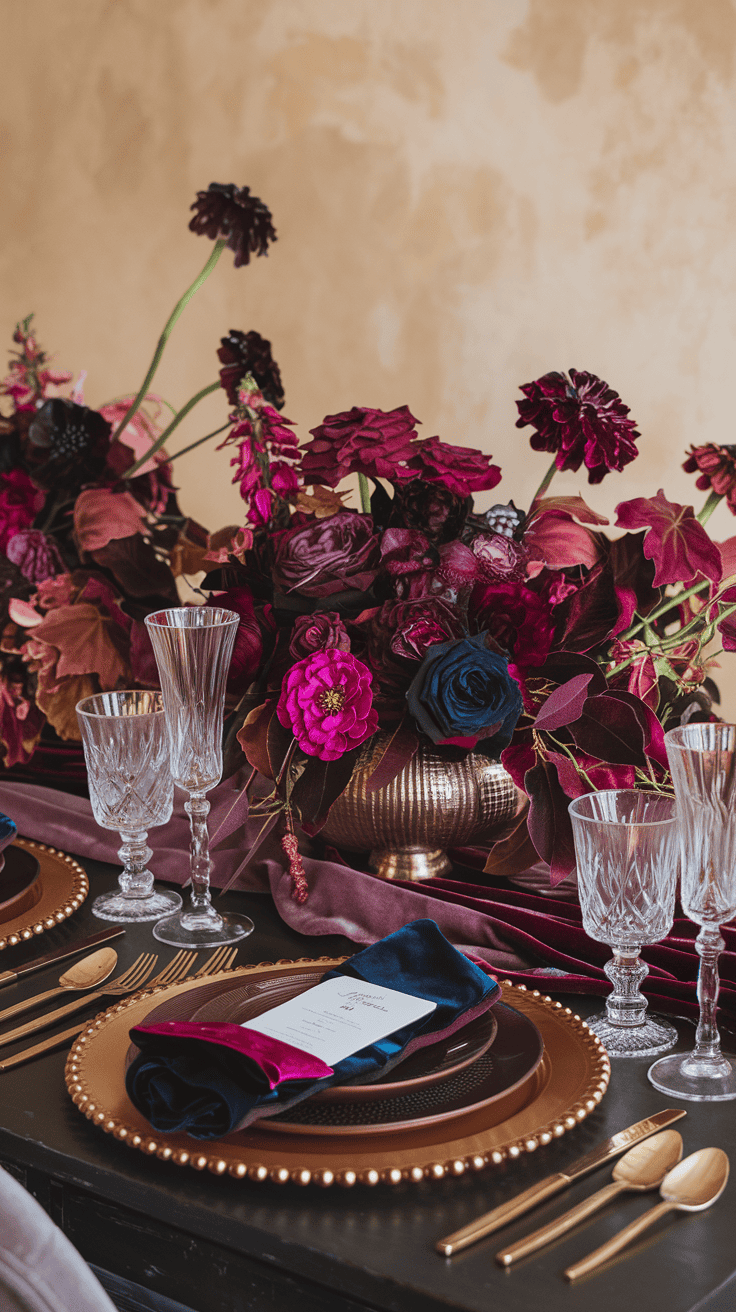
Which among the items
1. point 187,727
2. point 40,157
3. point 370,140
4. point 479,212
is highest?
point 40,157

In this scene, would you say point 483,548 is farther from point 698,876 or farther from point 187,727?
point 698,876

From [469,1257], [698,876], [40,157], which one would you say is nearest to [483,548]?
[698,876]

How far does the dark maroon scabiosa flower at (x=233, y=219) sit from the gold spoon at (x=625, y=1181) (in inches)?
49.0

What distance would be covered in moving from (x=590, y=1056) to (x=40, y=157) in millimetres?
2746

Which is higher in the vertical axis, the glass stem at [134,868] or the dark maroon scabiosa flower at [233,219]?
the dark maroon scabiosa flower at [233,219]

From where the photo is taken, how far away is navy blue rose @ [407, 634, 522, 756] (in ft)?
3.67

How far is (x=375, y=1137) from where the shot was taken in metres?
0.80

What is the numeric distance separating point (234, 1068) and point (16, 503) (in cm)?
112

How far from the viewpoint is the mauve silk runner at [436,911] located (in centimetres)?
108

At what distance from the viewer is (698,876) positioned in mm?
885

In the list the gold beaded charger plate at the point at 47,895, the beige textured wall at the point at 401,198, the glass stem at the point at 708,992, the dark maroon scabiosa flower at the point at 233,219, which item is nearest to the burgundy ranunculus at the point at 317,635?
the gold beaded charger plate at the point at 47,895

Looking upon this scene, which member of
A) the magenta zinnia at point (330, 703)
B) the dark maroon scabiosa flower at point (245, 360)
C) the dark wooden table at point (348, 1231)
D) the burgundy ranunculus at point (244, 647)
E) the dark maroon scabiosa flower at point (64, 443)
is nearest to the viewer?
the dark wooden table at point (348, 1231)

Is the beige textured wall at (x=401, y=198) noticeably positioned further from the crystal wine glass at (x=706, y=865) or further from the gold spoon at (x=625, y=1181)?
the gold spoon at (x=625, y=1181)

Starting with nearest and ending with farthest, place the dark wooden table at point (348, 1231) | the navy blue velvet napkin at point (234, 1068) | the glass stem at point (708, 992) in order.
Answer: the dark wooden table at point (348, 1231), the navy blue velvet napkin at point (234, 1068), the glass stem at point (708, 992)
